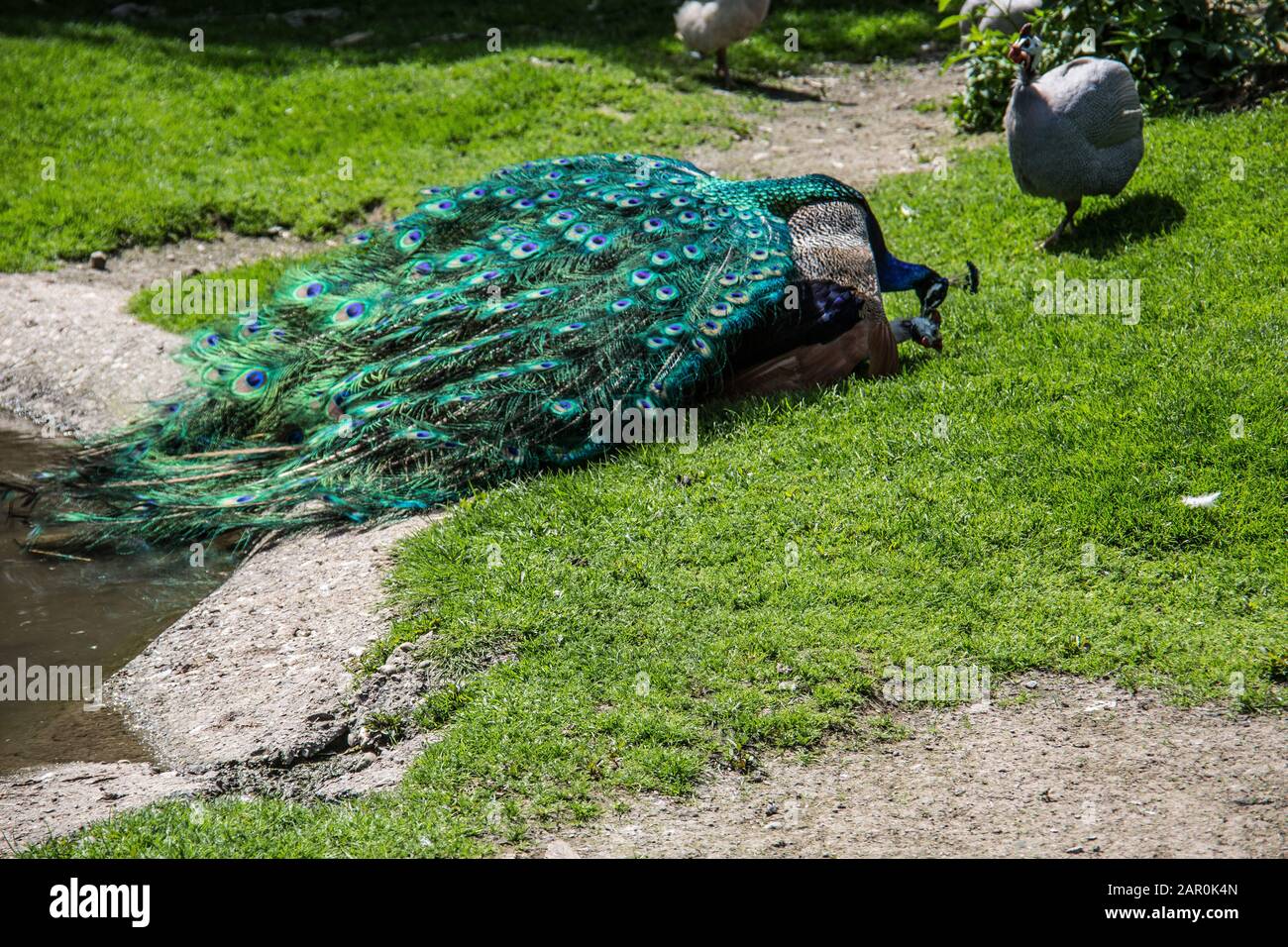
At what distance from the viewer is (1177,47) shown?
31.9ft

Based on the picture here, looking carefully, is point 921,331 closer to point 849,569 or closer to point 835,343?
point 835,343

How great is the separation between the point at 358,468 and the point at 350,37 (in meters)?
10.5

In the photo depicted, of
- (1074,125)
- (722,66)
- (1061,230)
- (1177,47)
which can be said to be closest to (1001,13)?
(1177,47)

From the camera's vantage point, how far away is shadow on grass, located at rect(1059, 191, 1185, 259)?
8.12 m

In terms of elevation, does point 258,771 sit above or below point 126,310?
below

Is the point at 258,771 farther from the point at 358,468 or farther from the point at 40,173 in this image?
the point at 40,173

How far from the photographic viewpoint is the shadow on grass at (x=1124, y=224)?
Answer: 8.12 metres

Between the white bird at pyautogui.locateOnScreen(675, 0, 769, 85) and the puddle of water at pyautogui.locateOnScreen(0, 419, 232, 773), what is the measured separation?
341 inches

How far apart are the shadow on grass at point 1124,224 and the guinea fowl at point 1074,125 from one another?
1.07 feet

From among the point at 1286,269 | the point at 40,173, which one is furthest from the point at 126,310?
the point at 1286,269

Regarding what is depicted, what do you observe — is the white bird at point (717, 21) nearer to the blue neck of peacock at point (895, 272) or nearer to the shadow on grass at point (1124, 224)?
the shadow on grass at point (1124, 224)

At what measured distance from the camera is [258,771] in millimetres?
4738

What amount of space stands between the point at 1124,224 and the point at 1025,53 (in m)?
1.38

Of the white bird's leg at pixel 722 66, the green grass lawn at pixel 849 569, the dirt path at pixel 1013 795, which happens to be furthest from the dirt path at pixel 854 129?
the dirt path at pixel 1013 795
